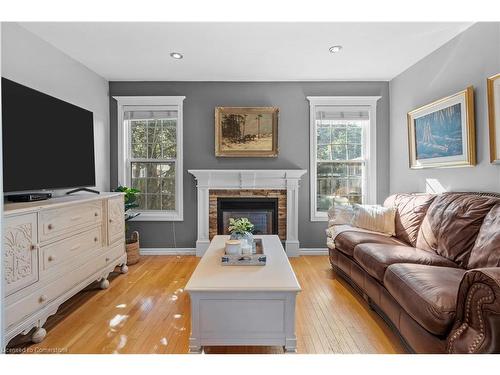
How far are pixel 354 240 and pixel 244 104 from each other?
2385mm

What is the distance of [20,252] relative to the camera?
1.76m

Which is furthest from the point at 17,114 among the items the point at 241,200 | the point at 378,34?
the point at 378,34

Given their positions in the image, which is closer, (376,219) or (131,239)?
(376,219)

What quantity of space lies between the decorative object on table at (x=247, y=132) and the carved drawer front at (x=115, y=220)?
145cm

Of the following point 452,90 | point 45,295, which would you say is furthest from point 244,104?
point 45,295

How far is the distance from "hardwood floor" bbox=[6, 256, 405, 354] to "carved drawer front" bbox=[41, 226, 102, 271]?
48 centimetres

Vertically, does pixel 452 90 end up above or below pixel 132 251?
above

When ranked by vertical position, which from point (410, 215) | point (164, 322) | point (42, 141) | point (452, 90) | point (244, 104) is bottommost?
point (164, 322)

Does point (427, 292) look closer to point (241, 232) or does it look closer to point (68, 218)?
point (241, 232)

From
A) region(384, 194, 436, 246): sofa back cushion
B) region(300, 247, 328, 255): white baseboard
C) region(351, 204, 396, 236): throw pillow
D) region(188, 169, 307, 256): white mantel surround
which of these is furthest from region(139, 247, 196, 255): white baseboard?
region(384, 194, 436, 246): sofa back cushion

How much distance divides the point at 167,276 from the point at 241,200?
4.59 feet

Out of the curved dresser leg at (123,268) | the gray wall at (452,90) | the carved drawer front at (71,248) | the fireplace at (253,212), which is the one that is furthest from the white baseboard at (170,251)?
the gray wall at (452,90)
